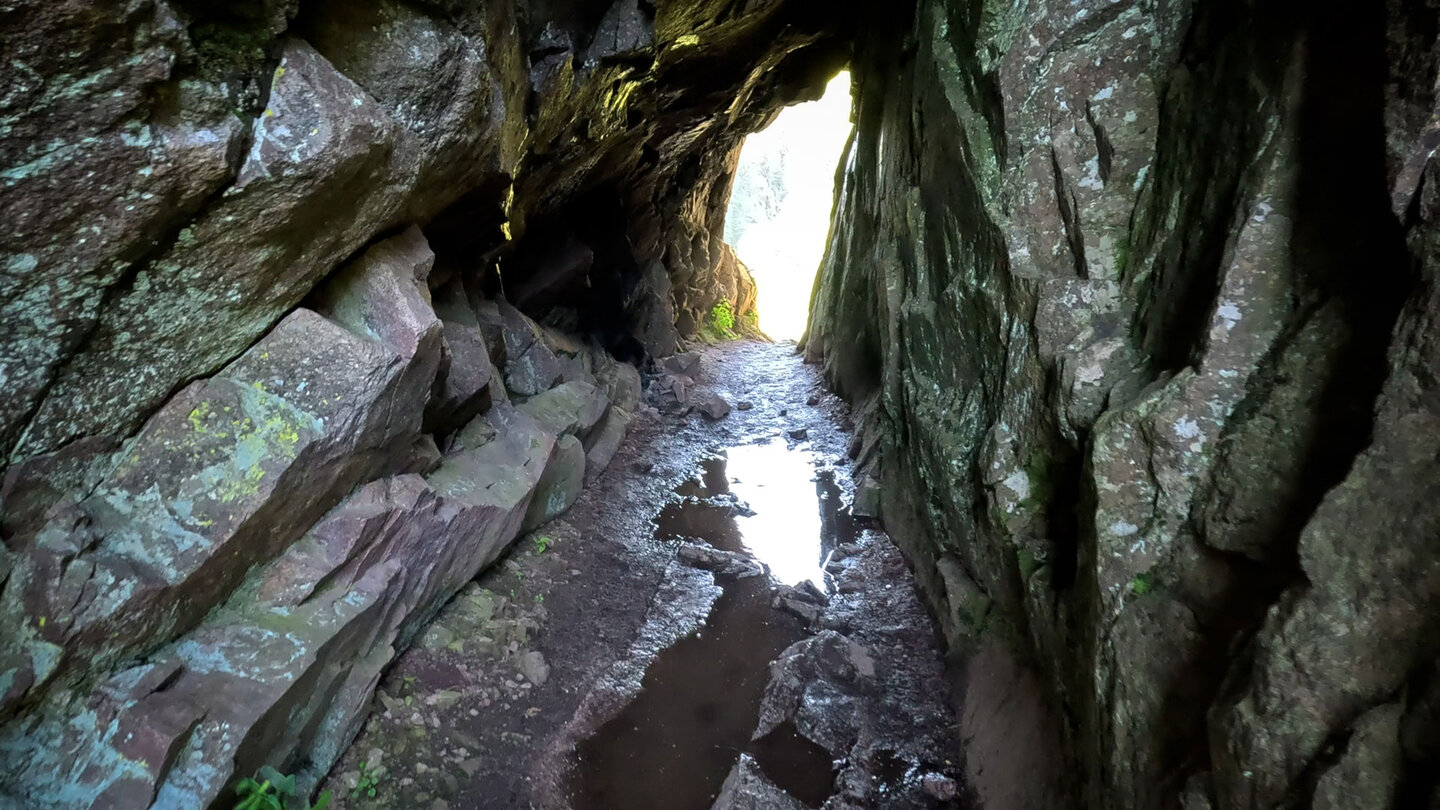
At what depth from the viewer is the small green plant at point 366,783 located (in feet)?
15.9

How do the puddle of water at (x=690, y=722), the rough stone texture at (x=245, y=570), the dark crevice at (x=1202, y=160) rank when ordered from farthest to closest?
the puddle of water at (x=690, y=722) → the dark crevice at (x=1202, y=160) → the rough stone texture at (x=245, y=570)

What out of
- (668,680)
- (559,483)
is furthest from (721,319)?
(668,680)

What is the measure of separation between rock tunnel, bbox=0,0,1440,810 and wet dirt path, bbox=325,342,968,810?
0.04m

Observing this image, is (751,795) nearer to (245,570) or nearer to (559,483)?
(245,570)

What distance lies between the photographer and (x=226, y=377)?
4.61 m

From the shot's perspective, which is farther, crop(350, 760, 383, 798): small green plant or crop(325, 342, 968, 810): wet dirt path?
crop(325, 342, 968, 810): wet dirt path

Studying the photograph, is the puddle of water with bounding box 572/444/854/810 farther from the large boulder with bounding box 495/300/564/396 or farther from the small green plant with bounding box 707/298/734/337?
the small green plant with bounding box 707/298/734/337

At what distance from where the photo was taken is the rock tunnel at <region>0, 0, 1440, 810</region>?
10.3 feet

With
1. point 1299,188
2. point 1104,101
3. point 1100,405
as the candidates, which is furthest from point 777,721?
point 1104,101

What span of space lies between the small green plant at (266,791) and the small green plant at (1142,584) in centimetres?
504

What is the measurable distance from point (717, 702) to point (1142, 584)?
3868 mm

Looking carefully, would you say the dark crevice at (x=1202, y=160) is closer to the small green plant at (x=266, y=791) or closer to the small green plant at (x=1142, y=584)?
the small green plant at (x=1142, y=584)

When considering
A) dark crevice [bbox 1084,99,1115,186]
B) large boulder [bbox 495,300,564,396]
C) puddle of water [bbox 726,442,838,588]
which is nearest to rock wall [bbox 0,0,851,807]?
large boulder [bbox 495,300,564,396]

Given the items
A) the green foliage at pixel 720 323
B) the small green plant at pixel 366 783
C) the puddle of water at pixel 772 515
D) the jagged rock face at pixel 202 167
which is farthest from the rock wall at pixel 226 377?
the green foliage at pixel 720 323
